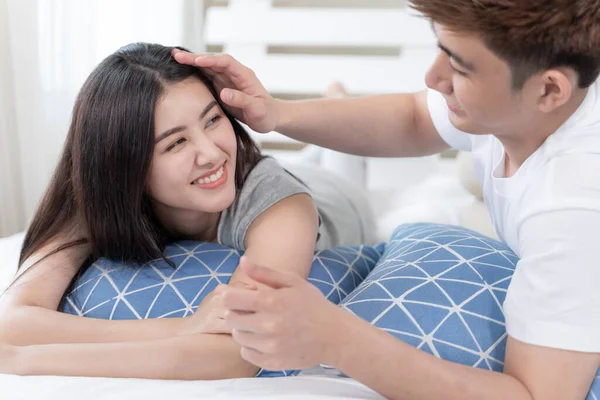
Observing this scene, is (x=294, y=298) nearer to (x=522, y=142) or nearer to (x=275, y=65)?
(x=522, y=142)

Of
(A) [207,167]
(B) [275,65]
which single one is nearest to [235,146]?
(A) [207,167]

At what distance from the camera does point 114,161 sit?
3.83ft

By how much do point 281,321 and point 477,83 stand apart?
41 cm

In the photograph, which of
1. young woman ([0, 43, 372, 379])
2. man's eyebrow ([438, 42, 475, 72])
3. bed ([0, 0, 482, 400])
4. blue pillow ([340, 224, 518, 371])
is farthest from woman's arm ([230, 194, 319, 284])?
bed ([0, 0, 482, 400])

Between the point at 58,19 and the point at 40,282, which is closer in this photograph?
the point at 40,282

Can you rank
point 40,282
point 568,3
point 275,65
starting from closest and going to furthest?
point 568,3, point 40,282, point 275,65

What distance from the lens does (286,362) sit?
77 cm

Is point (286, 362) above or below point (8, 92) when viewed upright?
above

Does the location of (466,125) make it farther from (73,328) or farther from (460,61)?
(73,328)

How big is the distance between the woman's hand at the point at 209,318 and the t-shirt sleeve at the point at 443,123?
548 millimetres

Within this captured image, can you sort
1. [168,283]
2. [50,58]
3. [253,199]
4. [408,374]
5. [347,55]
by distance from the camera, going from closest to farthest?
[408,374], [168,283], [253,199], [50,58], [347,55]

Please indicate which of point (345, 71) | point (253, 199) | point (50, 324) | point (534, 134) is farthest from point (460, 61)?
point (345, 71)

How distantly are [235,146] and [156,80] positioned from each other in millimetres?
175

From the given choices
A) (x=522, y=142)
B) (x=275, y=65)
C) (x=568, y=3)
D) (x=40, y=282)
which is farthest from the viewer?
(x=275, y=65)
